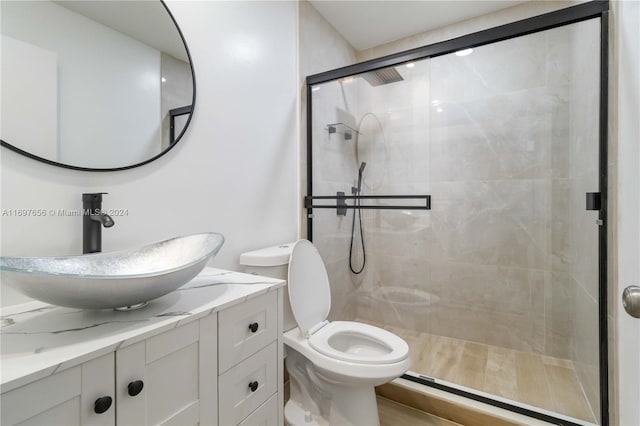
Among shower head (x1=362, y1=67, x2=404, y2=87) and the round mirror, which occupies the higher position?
shower head (x1=362, y1=67, x2=404, y2=87)

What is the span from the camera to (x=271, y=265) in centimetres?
146

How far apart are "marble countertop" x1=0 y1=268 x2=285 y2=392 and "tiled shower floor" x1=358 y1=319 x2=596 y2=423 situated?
58.3 inches

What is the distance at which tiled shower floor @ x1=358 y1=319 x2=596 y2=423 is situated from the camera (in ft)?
5.16

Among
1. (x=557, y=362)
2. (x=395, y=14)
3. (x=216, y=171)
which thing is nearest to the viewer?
(x=216, y=171)

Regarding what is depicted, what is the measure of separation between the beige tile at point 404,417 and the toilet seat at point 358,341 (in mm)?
357

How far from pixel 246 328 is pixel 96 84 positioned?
97 cm

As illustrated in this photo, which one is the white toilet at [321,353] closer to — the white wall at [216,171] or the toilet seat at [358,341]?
the toilet seat at [358,341]

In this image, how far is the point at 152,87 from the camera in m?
1.20

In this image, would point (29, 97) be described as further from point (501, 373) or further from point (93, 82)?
point (501, 373)

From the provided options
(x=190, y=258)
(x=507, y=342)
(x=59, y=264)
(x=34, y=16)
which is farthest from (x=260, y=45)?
(x=507, y=342)

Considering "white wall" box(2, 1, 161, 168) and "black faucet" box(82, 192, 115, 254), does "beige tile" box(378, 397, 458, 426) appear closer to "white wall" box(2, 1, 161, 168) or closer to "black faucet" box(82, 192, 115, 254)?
"black faucet" box(82, 192, 115, 254)

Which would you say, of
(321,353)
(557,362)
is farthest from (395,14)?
(557,362)

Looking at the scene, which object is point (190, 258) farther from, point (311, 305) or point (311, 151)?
point (311, 151)

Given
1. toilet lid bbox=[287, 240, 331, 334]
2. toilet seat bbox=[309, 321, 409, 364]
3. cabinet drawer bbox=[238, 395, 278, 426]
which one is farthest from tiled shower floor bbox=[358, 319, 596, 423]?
cabinet drawer bbox=[238, 395, 278, 426]
